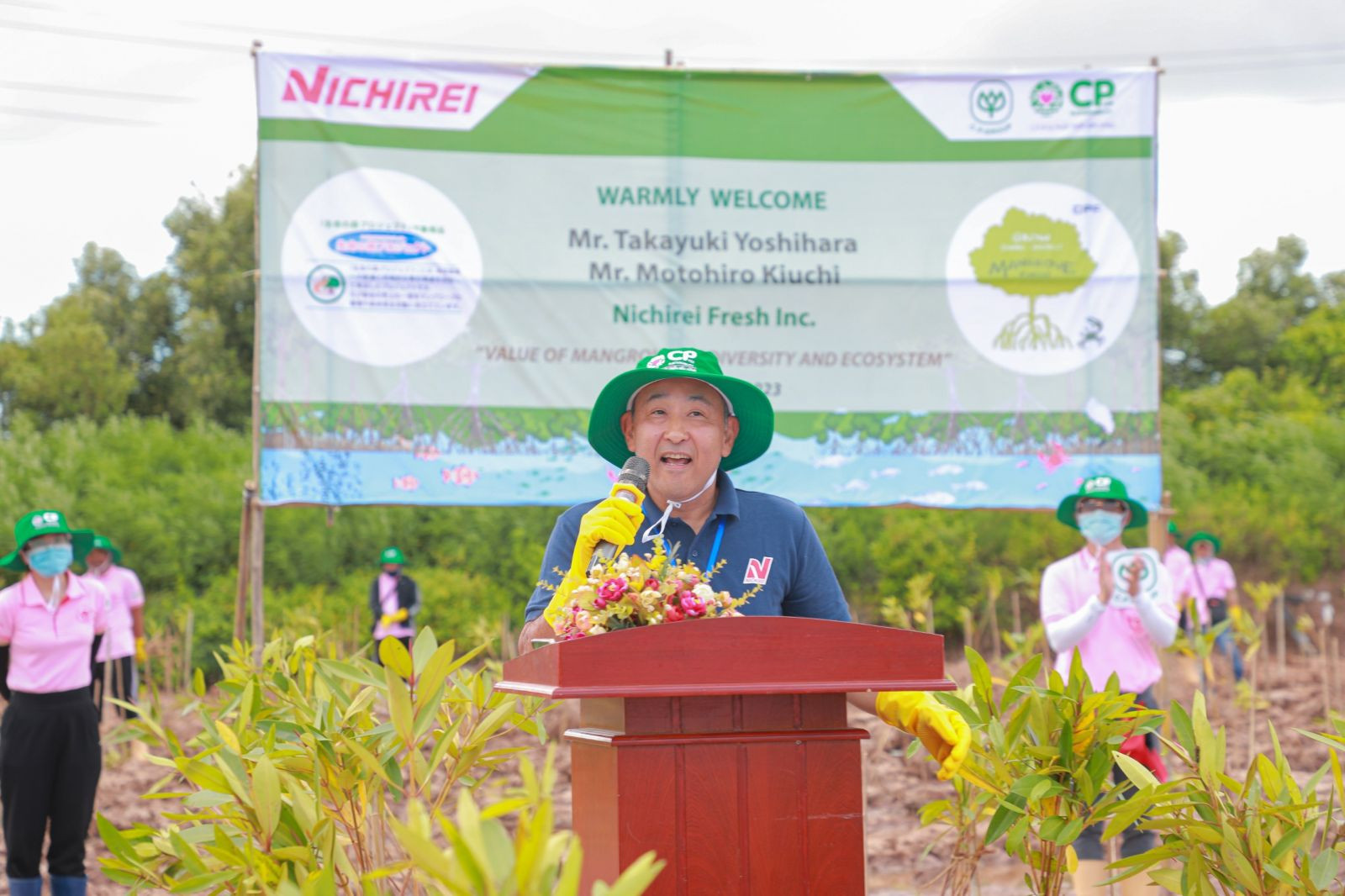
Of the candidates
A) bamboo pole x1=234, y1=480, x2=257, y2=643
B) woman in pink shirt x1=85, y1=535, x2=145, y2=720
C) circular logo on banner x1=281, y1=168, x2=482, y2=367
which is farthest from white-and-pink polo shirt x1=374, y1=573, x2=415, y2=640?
circular logo on banner x1=281, y1=168, x2=482, y2=367

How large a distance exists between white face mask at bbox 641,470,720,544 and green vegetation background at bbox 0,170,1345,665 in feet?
→ 28.3

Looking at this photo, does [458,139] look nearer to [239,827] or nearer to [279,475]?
[279,475]

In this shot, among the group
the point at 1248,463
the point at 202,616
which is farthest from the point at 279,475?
the point at 1248,463

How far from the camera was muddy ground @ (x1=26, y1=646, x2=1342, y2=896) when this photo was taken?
6.80 m

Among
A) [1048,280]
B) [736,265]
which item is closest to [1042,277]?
[1048,280]

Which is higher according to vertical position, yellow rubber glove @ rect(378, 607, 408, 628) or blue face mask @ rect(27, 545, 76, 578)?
blue face mask @ rect(27, 545, 76, 578)

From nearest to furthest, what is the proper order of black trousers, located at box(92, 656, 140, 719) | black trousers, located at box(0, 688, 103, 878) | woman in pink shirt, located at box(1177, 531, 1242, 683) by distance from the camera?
black trousers, located at box(0, 688, 103, 878)
black trousers, located at box(92, 656, 140, 719)
woman in pink shirt, located at box(1177, 531, 1242, 683)

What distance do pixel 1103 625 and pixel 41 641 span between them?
4.36m

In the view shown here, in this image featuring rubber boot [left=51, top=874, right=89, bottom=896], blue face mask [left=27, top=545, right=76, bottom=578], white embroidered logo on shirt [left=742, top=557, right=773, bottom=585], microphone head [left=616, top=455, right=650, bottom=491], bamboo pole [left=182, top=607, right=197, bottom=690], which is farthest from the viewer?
bamboo pole [left=182, top=607, right=197, bottom=690]

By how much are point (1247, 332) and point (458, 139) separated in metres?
26.3

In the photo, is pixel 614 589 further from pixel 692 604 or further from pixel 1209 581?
pixel 1209 581

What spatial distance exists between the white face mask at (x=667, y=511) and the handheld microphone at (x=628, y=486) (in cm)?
9

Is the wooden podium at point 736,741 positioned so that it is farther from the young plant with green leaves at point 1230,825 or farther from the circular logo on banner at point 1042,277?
the circular logo on banner at point 1042,277

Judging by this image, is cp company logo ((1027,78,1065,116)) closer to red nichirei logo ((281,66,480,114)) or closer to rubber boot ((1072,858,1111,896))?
red nichirei logo ((281,66,480,114))
